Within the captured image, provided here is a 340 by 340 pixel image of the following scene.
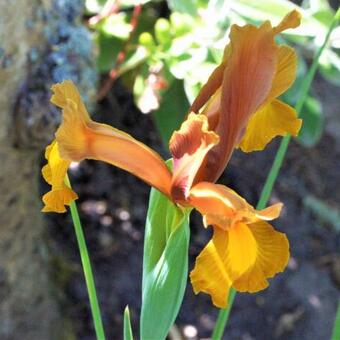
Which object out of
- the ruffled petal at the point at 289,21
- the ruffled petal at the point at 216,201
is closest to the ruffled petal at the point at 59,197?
the ruffled petal at the point at 216,201

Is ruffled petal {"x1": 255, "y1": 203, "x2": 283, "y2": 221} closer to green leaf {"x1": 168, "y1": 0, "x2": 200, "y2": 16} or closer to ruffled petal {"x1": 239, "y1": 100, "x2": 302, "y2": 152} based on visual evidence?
ruffled petal {"x1": 239, "y1": 100, "x2": 302, "y2": 152}

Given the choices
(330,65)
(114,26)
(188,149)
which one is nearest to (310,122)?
(330,65)

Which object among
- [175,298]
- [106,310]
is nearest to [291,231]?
[106,310]

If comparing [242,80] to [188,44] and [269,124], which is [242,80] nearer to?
[269,124]

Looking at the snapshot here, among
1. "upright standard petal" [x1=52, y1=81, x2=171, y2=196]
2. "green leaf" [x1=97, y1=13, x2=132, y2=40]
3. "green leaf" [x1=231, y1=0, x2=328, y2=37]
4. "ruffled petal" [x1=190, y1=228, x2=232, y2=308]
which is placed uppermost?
"upright standard petal" [x1=52, y1=81, x2=171, y2=196]

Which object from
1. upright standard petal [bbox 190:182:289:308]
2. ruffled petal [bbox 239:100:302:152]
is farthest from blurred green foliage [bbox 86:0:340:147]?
upright standard petal [bbox 190:182:289:308]

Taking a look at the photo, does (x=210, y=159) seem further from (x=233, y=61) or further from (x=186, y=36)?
(x=186, y=36)
